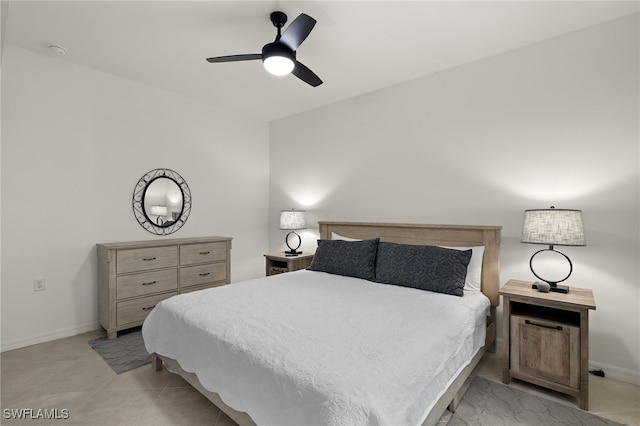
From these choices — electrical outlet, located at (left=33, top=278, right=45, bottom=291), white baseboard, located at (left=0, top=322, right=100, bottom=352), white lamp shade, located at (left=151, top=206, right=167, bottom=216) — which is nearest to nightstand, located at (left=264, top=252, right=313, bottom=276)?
white lamp shade, located at (left=151, top=206, right=167, bottom=216)

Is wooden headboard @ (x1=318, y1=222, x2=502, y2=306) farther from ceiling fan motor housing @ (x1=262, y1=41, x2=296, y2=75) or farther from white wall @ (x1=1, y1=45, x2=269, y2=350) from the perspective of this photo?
white wall @ (x1=1, y1=45, x2=269, y2=350)

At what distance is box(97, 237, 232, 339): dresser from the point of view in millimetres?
2980

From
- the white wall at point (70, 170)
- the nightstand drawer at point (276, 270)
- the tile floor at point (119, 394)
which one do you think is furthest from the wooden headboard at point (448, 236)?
the white wall at point (70, 170)

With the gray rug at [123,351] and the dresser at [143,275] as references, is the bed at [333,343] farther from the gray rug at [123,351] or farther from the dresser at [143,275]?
the dresser at [143,275]

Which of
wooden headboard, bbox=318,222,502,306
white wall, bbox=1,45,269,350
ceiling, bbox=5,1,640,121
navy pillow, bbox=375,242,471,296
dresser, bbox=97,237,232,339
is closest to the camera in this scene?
ceiling, bbox=5,1,640,121

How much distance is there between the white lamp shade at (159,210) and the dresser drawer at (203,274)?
772 mm

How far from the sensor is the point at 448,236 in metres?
2.95

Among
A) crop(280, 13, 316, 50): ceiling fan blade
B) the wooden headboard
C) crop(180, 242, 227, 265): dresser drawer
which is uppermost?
crop(280, 13, 316, 50): ceiling fan blade

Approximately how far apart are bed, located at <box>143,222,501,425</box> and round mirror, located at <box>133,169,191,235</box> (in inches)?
67.6

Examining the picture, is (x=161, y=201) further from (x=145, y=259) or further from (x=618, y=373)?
(x=618, y=373)

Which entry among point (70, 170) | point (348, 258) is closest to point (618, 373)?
point (348, 258)

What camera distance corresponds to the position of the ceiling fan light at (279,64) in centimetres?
210

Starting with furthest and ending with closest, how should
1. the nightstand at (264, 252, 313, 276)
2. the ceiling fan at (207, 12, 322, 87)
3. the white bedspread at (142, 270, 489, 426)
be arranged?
1. the nightstand at (264, 252, 313, 276)
2. the ceiling fan at (207, 12, 322, 87)
3. the white bedspread at (142, 270, 489, 426)

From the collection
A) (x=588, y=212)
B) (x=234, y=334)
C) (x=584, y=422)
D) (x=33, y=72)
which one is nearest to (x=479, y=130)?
(x=588, y=212)
